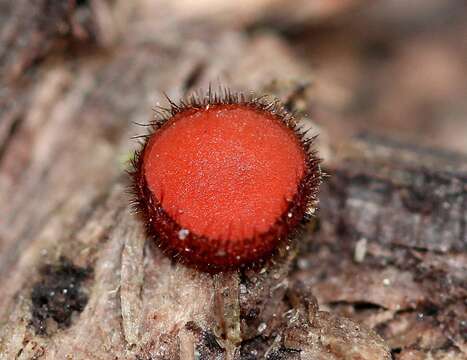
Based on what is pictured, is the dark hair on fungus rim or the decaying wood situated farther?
the decaying wood

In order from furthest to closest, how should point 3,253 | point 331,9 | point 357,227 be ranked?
point 331,9, point 3,253, point 357,227

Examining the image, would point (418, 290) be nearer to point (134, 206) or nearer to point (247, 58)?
point (134, 206)

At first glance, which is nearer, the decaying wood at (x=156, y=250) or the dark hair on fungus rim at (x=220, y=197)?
the dark hair on fungus rim at (x=220, y=197)

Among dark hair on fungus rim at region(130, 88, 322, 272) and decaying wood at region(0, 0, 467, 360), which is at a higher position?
dark hair on fungus rim at region(130, 88, 322, 272)

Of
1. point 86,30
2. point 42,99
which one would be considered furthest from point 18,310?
point 86,30
